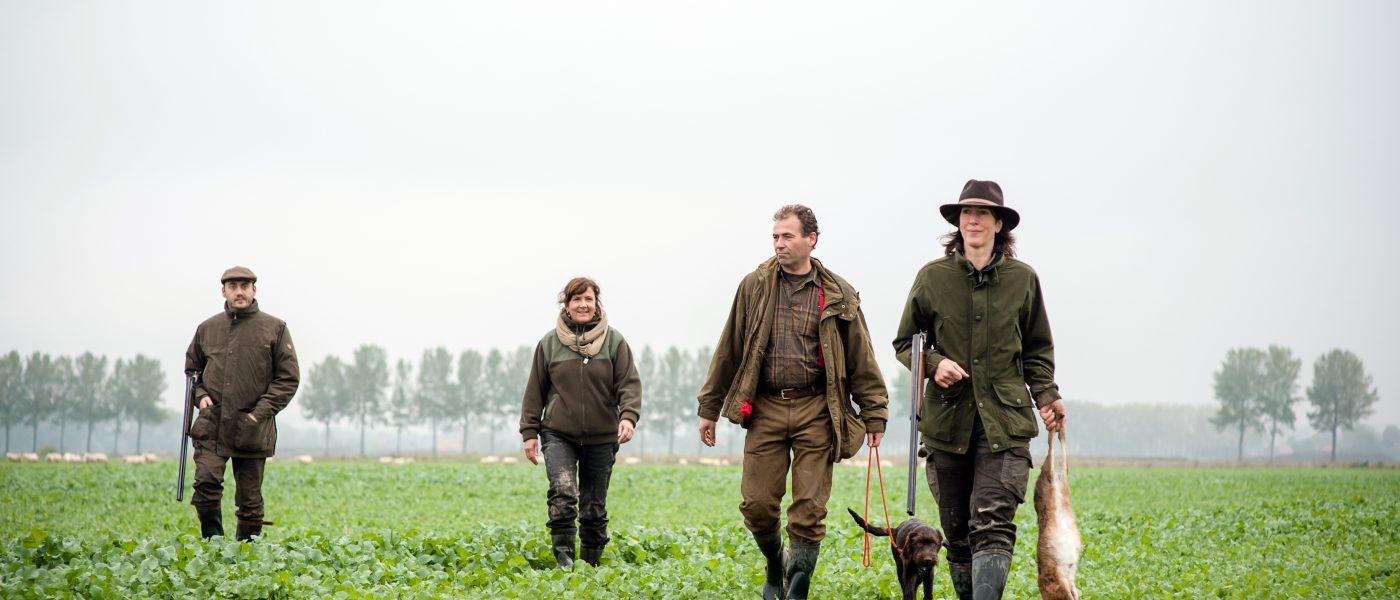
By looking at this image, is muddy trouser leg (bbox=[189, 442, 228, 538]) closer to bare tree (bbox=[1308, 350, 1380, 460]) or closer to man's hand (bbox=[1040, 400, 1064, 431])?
man's hand (bbox=[1040, 400, 1064, 431])

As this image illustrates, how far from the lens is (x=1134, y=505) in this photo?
25016 millimetres

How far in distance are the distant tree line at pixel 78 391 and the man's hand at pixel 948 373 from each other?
148 m

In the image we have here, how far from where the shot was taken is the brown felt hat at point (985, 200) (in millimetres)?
7314

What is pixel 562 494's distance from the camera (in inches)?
392

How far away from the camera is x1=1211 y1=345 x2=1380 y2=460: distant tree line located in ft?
459

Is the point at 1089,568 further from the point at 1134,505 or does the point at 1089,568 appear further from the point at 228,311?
the point at 1134,505

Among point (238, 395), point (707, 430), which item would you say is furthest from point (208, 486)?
point (707, 430)

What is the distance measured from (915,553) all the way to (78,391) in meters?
159

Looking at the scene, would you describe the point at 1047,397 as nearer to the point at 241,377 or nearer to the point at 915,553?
the point at 915,553

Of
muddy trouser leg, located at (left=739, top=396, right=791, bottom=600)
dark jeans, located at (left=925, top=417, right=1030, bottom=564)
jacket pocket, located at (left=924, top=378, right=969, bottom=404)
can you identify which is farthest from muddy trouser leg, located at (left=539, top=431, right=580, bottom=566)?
jacket pocket, located at (left=924, top=378, right=969, bottom=404)

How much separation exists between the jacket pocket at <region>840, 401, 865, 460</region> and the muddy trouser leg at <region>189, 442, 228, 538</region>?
603 cm

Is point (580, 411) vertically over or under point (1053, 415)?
under

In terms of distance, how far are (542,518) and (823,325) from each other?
12275 mm

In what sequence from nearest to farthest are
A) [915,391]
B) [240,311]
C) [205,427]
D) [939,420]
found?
1. [939,420]
2. [915,391]
3. [205,427]
4. [240,311]
